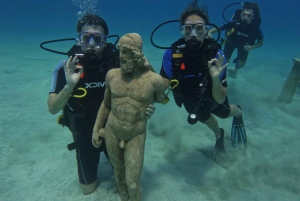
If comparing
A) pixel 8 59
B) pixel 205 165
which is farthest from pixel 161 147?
pixel 8 59

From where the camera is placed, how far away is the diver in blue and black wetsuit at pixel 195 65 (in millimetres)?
3569

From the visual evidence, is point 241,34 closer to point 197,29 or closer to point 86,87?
point 197,29

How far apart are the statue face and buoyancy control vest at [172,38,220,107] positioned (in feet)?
5.13

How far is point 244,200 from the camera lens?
3.96 meters

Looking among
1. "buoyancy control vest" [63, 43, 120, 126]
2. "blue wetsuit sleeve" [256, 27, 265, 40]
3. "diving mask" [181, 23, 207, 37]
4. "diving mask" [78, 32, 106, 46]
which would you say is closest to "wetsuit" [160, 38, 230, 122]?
"diving mask" [181, 23, 207, 37]

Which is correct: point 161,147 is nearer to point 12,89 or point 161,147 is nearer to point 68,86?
point 68,86

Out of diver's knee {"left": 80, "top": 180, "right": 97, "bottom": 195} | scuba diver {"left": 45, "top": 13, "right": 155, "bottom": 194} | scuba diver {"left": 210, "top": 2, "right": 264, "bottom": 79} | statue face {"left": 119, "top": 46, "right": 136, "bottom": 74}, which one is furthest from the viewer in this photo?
scuba diver {"left": 210, "top": 2, "right": 264, "bottom": 79}

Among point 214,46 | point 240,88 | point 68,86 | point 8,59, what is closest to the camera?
point 68,86

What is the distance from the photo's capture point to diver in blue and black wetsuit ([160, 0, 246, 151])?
357 centimetres

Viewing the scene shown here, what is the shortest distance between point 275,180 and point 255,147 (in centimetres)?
137

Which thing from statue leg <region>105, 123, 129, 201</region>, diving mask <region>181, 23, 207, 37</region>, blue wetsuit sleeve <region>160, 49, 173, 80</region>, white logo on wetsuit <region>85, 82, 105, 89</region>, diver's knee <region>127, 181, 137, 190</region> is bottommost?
diver's knee <region>127, 181, 137, 190</region>

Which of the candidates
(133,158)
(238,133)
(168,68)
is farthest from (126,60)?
(238,133)

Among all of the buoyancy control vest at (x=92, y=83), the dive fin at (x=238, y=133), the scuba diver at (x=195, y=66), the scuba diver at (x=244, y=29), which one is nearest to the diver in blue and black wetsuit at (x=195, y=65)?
the scuba diver at (x=195, y=66)

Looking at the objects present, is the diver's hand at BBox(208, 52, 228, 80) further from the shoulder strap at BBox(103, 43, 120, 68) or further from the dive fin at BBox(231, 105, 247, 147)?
the dive fin at BBox(231, 105, 247, 147)
